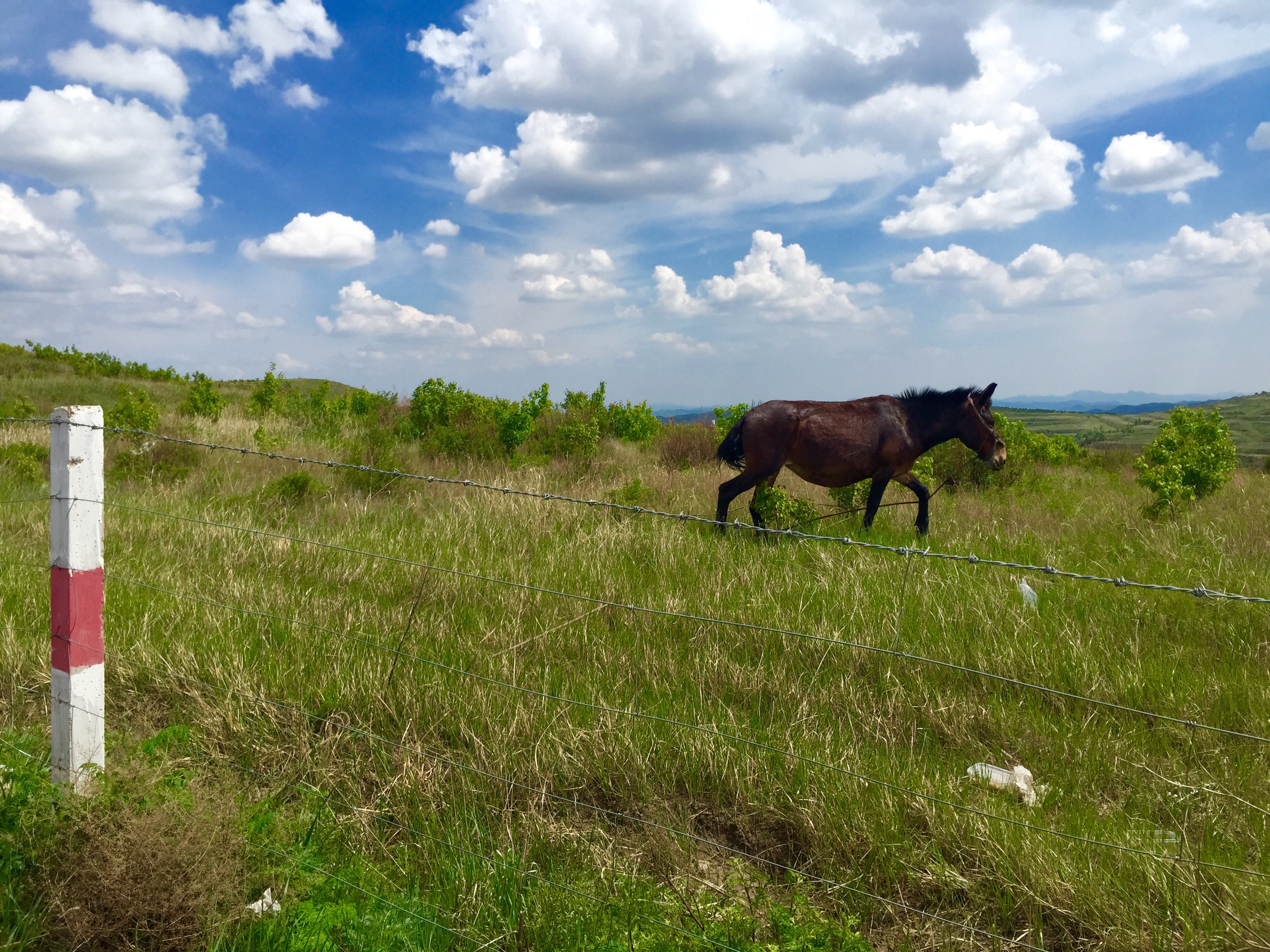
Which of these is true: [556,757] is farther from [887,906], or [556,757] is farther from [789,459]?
[789,459]

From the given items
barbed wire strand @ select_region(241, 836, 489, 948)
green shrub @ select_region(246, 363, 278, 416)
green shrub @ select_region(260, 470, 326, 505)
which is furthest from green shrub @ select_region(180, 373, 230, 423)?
barbed wire strand @ select_region(241, 836, 489, 948)

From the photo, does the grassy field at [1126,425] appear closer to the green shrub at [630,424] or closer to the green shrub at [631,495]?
the green shrub at [630,424]

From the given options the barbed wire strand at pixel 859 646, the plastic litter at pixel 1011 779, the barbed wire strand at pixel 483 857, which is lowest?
the barbed wire strand at pixel 483 857

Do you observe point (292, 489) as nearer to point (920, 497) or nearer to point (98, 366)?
point (920, 497)

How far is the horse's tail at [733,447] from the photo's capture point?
715 centimetres

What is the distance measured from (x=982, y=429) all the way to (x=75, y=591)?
6.98 meters

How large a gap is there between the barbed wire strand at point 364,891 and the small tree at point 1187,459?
863 cm

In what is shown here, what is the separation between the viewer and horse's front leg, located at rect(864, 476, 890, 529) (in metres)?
7.19

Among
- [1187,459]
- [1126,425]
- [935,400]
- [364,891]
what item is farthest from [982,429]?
[1126,425]

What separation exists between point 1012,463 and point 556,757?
8958 millimetres

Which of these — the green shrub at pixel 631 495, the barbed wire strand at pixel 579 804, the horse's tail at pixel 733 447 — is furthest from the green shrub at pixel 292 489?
the horse's tail at pixel 733 447

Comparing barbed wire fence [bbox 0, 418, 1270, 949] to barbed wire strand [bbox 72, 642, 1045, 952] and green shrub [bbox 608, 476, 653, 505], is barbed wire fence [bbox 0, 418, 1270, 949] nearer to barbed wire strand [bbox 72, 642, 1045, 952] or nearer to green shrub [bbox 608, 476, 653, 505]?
barbed wire strand [bbox 72, 642, 1045, 952]

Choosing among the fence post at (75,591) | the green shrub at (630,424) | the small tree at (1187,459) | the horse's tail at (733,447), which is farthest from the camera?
the green shrub at (630,424)

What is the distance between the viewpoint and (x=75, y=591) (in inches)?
105
